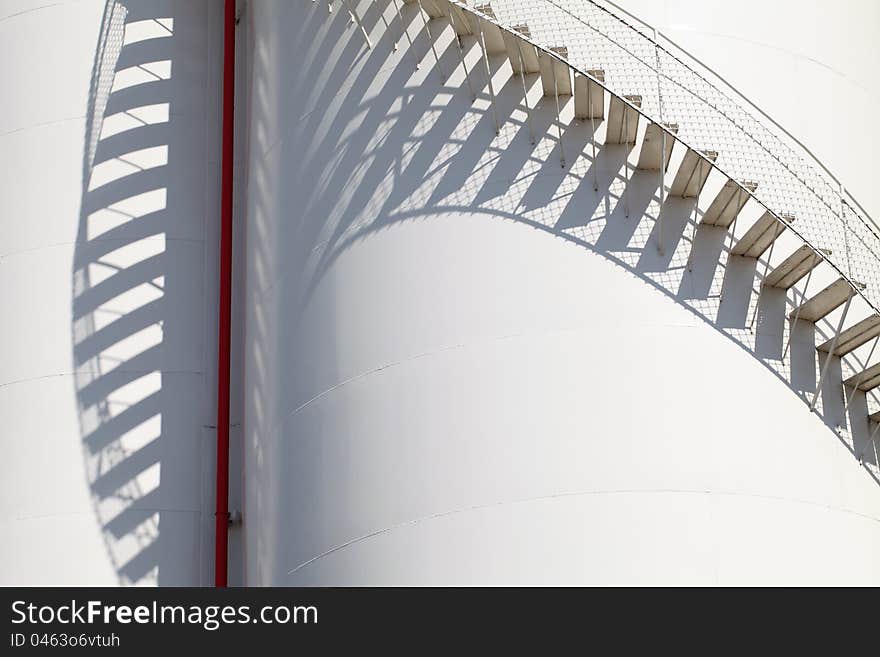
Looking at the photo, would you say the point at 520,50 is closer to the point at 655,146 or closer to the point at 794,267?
the point at 655,146

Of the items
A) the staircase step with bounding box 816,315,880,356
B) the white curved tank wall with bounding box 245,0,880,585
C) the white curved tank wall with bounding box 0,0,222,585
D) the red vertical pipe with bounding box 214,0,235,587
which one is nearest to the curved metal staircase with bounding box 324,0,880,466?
the staircase step with bounding box 816,315,880,356

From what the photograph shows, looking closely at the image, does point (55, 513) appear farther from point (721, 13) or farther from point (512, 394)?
point (721, 13)

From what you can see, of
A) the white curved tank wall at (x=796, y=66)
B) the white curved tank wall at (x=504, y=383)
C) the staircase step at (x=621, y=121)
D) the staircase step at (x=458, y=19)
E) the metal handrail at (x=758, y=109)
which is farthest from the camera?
the staircase step at (x=458, y=19)

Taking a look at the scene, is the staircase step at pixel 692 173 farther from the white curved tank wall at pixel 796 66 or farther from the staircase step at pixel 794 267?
the white curved tank wall at pixel 796 66

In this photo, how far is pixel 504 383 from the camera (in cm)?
1939

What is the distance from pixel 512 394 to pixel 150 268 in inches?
290

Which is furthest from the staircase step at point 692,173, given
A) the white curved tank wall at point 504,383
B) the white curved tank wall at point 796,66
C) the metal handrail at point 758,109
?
the white curved tank wall at point 796,66

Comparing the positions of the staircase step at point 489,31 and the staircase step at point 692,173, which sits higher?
the staircase step at point 489,31

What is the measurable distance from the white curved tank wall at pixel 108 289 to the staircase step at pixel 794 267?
8463 millimetres

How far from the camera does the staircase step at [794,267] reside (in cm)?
1936

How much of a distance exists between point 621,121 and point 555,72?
1.02 m

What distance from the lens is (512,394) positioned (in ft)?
63.4

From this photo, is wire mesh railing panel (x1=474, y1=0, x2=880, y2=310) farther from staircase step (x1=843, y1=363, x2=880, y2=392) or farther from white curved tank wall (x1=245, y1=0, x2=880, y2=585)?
staircase step (x1=843, y1=363, x2=880, y2=392)

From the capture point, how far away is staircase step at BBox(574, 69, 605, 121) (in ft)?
65.5
